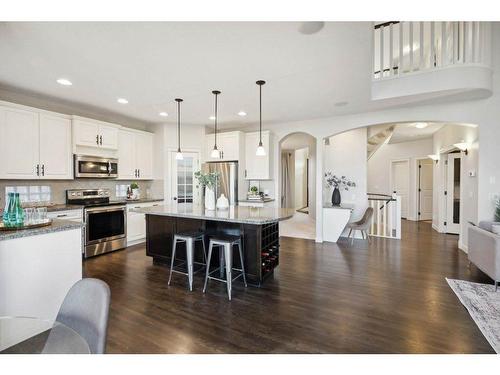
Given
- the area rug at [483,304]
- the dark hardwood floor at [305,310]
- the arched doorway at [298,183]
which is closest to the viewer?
the dark hardwood floor at [305,310]

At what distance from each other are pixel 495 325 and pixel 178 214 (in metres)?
3.34

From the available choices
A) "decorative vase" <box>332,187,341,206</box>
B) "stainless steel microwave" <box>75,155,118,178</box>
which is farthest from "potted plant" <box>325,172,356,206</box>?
"stainless steel microwave" <box>75,155,118,178</box>

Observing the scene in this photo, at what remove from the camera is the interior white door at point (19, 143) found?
3441 millimetres

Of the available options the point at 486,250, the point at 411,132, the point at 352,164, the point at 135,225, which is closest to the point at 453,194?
the point at 411,132

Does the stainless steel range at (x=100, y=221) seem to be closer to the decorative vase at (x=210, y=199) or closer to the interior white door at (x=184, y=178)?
the interior white door at (x=184, y=178)

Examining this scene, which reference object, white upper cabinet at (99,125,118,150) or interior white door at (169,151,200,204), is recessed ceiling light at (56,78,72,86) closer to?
white upper cabinet at (99,125,118,150)

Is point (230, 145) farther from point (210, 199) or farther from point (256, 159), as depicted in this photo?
point (210, 199)

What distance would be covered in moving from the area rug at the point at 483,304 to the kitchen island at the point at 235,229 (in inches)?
77.6

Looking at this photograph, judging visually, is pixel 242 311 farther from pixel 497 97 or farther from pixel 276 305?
pixel 497 97

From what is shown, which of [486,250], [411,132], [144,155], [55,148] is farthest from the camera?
[411,132]

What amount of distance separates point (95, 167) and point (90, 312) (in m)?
4.03

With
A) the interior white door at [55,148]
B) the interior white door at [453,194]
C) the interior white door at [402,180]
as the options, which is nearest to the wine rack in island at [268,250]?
the interior white door at [55,148]

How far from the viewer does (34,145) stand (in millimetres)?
3748

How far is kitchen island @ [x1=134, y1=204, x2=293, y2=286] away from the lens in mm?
2990
